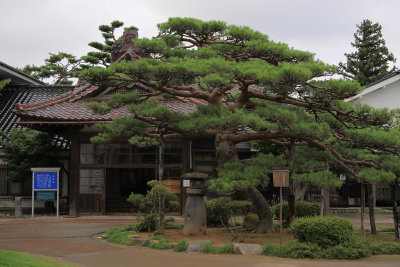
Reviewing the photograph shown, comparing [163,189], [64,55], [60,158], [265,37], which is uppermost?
[64,55]

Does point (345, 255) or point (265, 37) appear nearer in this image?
point (345, 255)

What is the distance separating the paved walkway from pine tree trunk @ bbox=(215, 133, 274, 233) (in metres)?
3.44

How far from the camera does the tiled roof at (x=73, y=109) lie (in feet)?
59.5

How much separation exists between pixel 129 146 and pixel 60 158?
428cm

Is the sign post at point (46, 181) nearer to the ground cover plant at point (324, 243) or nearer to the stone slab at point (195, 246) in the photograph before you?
the stone slab at point (195, 246)

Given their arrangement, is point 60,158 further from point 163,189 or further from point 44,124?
point 163,189

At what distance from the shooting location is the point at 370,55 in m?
33.9

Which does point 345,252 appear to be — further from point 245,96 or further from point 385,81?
point 385,81

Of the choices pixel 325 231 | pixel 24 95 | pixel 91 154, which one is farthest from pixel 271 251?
pixel 24 95

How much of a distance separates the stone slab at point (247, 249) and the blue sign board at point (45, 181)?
11.4 metres

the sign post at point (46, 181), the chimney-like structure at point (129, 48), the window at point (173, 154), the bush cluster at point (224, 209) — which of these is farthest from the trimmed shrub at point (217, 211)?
the chimney-like structure at point (129, 48)

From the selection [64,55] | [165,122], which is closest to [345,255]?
[165,122]

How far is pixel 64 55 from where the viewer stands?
120ft

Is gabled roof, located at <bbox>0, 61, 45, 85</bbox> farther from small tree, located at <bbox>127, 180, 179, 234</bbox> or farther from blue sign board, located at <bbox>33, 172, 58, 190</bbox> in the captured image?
small tree, located at <bbox>127, 180, 179, 234</bbox>
